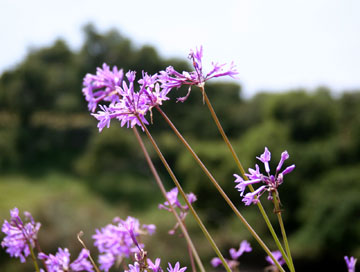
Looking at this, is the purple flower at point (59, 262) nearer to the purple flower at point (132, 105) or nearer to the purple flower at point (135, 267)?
the purple flower at point (135, 267)

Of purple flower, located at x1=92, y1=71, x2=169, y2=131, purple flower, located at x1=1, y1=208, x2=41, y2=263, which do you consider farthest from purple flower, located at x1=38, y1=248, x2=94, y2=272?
purple flower, located at x1=92, y1=71, x2=169, y2=131

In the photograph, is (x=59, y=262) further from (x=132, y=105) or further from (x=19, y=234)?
(x=132, y=105)

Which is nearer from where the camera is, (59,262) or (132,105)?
(132,105)

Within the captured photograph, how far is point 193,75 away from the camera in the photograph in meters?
1.13

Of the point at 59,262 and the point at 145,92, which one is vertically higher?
the point at 145,92

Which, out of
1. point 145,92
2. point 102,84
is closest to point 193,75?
point 145,92

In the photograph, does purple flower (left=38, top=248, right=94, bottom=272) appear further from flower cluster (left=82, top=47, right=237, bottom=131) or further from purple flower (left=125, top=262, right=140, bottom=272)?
flower cluster (left=82, top=47, right=237, bottom=131)

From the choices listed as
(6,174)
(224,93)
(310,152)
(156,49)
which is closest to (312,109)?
(310,152)

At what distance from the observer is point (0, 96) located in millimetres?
32250

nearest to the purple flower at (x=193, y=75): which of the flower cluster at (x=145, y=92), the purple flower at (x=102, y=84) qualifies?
the flower cluster at (x=145, y=92)

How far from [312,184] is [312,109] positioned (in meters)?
4.41

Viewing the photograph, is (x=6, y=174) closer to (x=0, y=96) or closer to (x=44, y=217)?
(x=0, y=96)

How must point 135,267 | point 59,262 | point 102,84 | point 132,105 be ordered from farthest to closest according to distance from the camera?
point 102,84
point 59,262
point 132,105
point 135,267

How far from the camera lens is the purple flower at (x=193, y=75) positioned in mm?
1095
